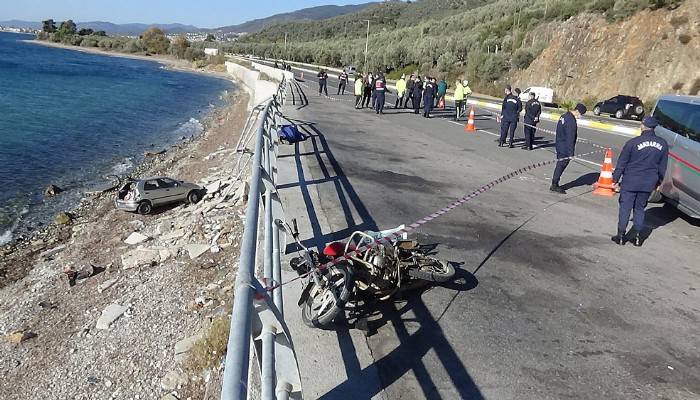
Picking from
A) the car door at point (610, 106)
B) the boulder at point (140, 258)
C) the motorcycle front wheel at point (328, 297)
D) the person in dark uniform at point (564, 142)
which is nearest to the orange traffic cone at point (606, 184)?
the person in dark uniform at point (564, 142)

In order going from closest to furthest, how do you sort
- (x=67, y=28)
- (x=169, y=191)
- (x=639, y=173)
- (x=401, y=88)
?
(x=639, y=173) < (x=169, y=191) < (x=401, y=88) < (x=67, y=28)

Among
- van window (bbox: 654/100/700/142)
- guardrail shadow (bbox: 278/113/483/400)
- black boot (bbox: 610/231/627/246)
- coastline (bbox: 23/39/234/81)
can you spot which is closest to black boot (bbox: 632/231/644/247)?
black boot (bbox: 610/231/627/246)

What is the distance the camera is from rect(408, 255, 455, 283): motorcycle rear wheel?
5680 millimetres

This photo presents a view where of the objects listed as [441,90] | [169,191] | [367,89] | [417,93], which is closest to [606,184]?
[169,191]

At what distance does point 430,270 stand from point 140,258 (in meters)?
7.99

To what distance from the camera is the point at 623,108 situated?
35938 millimetres

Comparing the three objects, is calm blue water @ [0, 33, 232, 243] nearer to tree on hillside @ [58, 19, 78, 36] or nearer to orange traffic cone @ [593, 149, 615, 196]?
orange traffic cone @ [593, 149, 615, 196]

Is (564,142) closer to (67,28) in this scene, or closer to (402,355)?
(402,355)

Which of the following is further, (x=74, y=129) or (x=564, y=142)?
(x=74, y=129)

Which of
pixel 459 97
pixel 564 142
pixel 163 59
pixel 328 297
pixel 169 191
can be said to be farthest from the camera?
pixel 163 59

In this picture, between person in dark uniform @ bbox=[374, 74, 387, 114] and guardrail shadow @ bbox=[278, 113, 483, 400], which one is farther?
person in dark uniform @ bbox=[374, 74, 387, 114]

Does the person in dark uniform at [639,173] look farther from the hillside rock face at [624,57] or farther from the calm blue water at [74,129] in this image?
the hillside rock face at [624,57]

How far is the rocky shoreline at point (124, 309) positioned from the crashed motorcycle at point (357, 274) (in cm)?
144

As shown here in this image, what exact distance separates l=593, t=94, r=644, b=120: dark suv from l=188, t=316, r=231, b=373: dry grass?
117 feet
